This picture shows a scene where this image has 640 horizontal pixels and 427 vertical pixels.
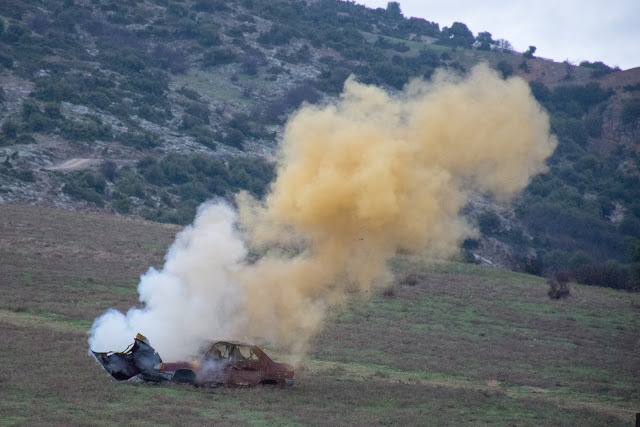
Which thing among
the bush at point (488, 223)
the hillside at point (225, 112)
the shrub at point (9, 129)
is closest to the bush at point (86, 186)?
the hillside at point (225, 112)

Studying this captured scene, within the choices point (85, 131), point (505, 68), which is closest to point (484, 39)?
point (505, 68)

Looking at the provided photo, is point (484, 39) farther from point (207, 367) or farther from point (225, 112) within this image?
point (207, 367)

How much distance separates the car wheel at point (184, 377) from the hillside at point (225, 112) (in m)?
35.3

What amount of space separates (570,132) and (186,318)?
251ft

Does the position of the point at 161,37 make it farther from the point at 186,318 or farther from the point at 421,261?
the point at 186,318

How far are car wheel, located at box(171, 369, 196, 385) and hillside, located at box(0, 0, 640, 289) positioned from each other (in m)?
35.3

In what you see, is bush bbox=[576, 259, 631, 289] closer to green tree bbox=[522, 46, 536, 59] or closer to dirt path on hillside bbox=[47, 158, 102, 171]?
dirt path on hillside bbox=[47, 158, 102, 171]

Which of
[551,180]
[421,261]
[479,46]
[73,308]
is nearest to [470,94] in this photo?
[73,308]

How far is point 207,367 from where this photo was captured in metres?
19.0

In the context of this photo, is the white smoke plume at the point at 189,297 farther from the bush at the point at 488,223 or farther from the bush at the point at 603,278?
the bush at the point at 488,223

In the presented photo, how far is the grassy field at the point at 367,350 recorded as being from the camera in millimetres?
17219

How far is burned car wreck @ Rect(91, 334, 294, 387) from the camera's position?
18.5m

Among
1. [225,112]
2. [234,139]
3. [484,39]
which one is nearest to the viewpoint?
[234,139]

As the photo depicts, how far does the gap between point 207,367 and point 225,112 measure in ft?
197
